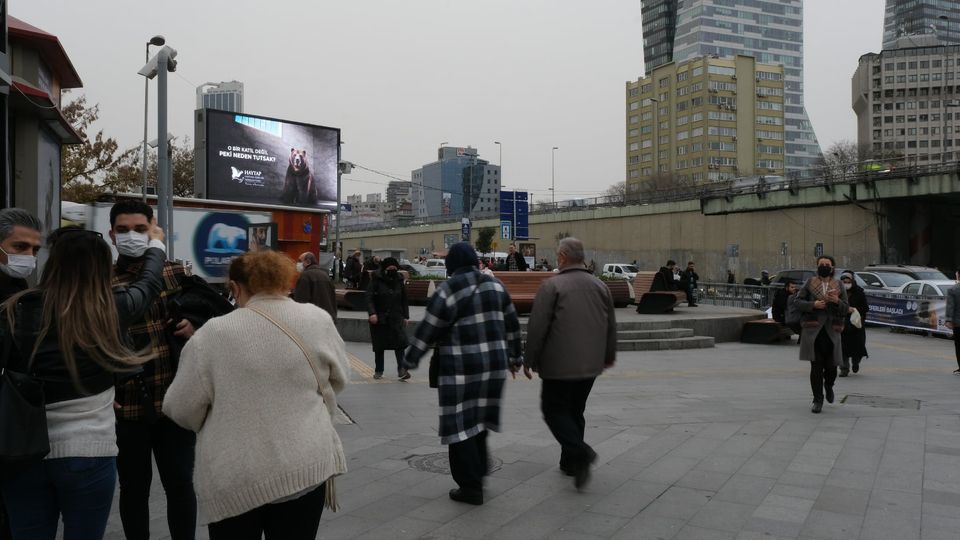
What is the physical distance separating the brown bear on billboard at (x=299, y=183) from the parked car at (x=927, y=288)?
932 inches

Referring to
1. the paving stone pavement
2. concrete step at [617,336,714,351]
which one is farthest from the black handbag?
concrete step at [617,336,714,351]

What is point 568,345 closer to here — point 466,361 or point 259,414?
point 466,361

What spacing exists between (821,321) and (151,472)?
7.00 metres

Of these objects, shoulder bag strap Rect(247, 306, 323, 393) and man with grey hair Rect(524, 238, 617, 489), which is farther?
man with grey hair Rect(524, 238, 617, 489)

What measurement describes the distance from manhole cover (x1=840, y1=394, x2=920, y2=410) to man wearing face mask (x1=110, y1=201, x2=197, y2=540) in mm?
8029

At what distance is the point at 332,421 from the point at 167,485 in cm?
128

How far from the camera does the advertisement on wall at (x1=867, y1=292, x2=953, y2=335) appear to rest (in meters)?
19.9

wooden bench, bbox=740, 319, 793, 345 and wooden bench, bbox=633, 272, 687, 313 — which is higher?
wooden bench, bbox=633, 272, 687, 313

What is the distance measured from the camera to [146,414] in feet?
11.9

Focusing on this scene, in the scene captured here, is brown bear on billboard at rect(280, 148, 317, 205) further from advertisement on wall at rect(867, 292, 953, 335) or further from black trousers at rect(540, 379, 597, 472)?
black trousers at rect(540, 379, 597, 472)

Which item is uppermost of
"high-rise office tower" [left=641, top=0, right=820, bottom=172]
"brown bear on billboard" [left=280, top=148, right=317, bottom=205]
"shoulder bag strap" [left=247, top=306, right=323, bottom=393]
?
"high-rise office tower" [left=641, top=0, right=820, bottom=172]

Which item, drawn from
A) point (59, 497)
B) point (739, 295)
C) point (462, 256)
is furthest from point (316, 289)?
point (739, 295)

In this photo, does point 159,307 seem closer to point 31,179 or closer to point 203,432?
point 203,432

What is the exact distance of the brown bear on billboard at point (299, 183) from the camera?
3419 centimetres
